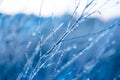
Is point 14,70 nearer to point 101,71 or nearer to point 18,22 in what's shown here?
point 18,22

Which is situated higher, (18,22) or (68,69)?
(18,22)

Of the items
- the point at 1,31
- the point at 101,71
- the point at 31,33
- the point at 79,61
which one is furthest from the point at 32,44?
the point at 101,71

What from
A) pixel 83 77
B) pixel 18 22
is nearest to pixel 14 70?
pixel 18 22

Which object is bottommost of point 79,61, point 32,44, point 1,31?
point 79,61

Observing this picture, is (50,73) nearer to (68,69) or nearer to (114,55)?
(68,69)

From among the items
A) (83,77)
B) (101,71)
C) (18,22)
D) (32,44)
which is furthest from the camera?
(101,71)

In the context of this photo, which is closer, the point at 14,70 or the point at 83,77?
the point at 14,70

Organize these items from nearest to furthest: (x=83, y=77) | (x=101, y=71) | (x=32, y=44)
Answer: (x=32, y=44) → (x=83, y=77) → (x=101, y=71)

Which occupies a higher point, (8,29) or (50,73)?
(8,29)

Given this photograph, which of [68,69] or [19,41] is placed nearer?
[19,41]
